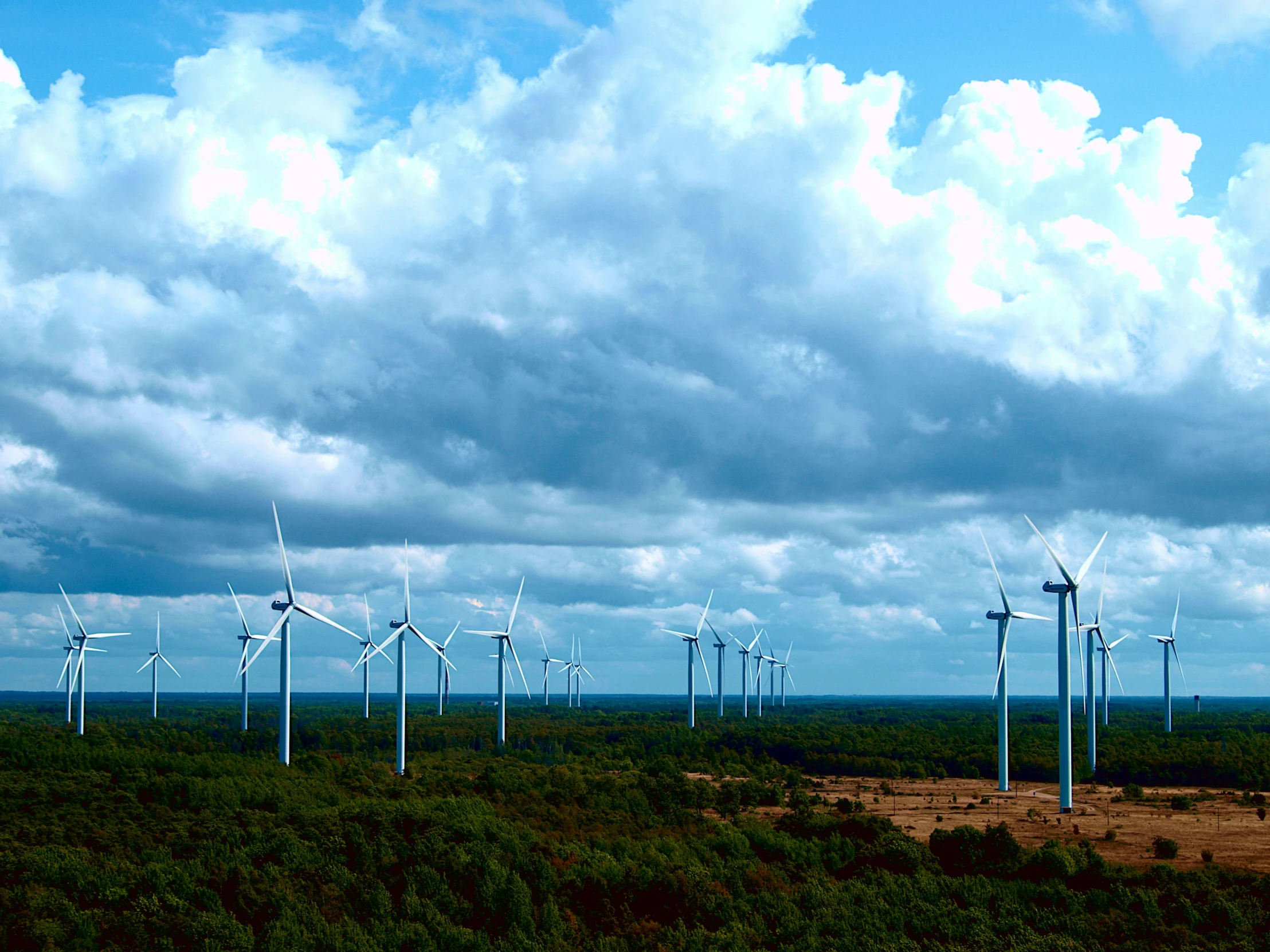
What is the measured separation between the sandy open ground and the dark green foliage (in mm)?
471

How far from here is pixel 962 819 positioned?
251 feet

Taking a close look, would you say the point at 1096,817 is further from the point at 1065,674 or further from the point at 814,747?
Result: the point at 814,747

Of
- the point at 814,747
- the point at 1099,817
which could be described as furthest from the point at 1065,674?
the point at 814,747

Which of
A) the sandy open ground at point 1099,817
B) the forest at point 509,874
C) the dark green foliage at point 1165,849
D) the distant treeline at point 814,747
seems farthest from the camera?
the distant treeline at point 814,747

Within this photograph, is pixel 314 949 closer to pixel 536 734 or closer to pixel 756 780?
pixel 756 780

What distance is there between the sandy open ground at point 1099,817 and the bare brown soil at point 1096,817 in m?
0.08

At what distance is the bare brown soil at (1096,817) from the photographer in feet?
A: 210

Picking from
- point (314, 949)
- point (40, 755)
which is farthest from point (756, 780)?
point (314, 949)

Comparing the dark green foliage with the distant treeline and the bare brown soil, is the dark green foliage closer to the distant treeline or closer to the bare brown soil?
the bare brown soil

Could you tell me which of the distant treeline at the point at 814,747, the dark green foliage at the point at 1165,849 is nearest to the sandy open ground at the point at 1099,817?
the dark green foliage at the point at 1165,849

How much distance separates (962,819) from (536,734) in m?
89.0

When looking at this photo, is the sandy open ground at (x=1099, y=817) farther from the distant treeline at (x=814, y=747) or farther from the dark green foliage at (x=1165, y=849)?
the distant treeline at (x=814, y=747)

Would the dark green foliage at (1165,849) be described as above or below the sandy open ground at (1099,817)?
above

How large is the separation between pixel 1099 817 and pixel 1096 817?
1.26 feet
